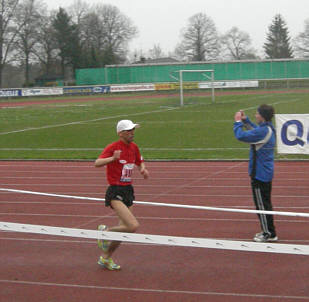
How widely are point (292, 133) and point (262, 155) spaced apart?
9039mm

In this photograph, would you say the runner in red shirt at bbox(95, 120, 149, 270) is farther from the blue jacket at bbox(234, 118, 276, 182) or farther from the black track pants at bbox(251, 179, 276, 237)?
the black track pants at bbox(251, 179, 276, 237)

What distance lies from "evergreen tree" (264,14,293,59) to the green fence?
32.1 m

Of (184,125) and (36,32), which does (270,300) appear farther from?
(36,32)

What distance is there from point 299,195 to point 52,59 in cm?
8691

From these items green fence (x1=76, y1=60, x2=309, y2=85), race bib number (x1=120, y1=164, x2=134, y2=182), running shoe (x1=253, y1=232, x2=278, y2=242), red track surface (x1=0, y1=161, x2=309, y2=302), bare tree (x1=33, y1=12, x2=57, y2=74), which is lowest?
red track surface (x1=0, y1=161, x2=309, y2=302)

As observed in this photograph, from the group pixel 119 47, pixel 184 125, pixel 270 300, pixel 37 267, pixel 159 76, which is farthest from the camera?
pixel 119 47

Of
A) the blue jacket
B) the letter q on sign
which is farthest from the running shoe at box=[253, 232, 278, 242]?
the letter q on sign

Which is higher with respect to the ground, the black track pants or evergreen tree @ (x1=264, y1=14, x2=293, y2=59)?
evergreen tree @ (x1=264, y1=14, x2=293, y2=59)

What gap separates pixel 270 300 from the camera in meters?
5.78

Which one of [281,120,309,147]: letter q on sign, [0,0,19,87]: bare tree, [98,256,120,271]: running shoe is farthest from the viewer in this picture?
[0,0,19,87]: bare tree

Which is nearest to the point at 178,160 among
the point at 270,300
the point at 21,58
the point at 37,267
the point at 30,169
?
the point at 30,169

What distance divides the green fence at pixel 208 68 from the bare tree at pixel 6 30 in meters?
14.5

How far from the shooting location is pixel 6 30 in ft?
281

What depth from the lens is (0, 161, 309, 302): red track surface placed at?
6113 mm
